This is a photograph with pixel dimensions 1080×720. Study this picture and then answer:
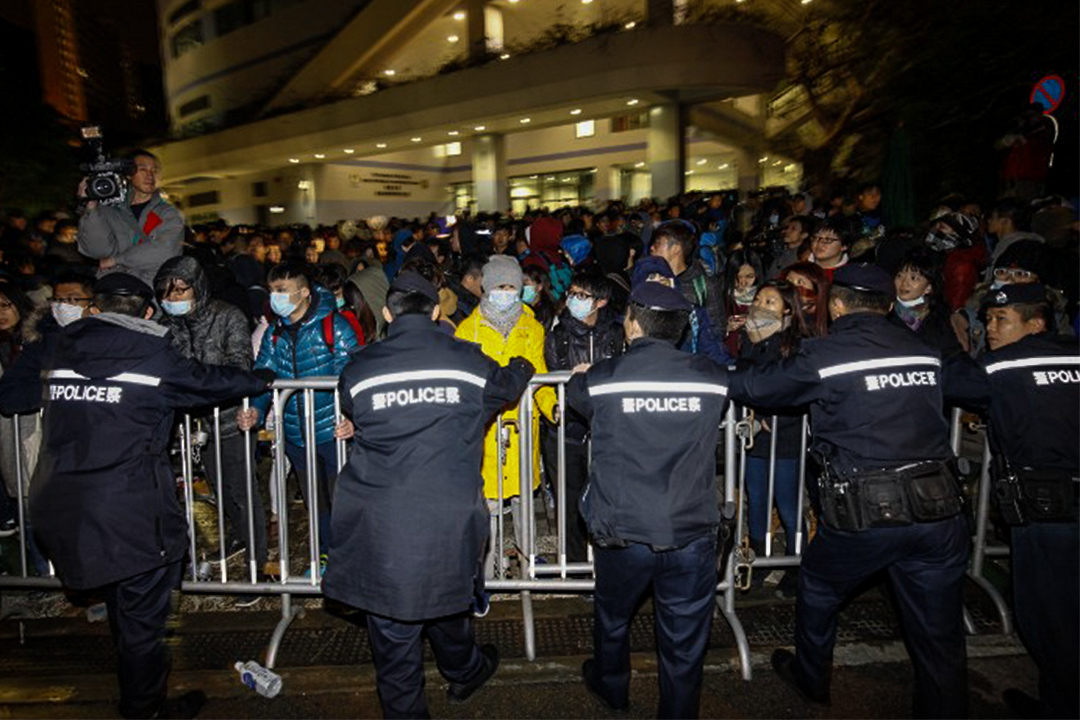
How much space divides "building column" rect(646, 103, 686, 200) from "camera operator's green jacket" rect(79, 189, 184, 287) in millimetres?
17835

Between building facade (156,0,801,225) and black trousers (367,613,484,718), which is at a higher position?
building facade (156,0,801,225)

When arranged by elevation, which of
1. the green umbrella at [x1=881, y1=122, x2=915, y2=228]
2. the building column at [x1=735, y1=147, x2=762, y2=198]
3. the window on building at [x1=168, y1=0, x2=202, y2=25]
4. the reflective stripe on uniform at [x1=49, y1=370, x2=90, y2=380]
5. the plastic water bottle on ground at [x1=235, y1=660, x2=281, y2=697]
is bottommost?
the plastic water bottle on ground at [x1=235, y1=660, x2=281, y2=697]

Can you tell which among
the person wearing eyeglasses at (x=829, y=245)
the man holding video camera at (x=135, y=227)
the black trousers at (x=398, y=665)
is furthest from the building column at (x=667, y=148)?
the black trousers at (x=398, y=665)

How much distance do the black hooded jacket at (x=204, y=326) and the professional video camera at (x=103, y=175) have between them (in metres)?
0.80

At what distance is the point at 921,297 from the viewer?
4488 millimetres

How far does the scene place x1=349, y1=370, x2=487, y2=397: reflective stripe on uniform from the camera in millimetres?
→ 2840

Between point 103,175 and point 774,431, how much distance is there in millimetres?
4792

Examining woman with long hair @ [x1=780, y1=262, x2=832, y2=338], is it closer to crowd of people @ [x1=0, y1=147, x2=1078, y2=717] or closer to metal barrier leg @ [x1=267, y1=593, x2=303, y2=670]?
crowd of people @ [x1=0, y1=147, x2=1078, y2=717]

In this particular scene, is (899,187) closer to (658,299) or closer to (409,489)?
(658,299)

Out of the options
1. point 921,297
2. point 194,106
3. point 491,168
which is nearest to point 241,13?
point 194,106

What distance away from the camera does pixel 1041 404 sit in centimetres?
303

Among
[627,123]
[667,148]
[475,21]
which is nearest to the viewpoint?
[667,148]

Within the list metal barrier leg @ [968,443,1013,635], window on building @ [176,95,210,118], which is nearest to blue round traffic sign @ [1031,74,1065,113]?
metal barrier leg @ [968,443,1013,635]

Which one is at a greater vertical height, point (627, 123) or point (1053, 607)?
point (627, 123)
